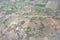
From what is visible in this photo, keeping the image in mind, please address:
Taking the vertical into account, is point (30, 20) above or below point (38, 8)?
below

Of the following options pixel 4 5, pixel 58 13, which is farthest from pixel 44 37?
pixel 4 5

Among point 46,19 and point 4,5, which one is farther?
point 4,5

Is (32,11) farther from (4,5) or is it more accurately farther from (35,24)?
(4,5)

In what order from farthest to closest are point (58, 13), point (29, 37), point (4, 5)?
1. point (4, 5)
2. point (58, 13)
3. point (29, 37)

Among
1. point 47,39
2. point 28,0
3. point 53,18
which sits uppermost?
point 28,0

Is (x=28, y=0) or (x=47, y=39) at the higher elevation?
(x=28, y=0)

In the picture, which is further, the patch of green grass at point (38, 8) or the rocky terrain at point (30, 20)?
the patch of green grass at point (38, 8)

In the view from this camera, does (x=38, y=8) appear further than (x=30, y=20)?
Yes

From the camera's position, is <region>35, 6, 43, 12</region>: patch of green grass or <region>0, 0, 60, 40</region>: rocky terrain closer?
<region>0, 0, 60, 40</region>: rocky terrain
